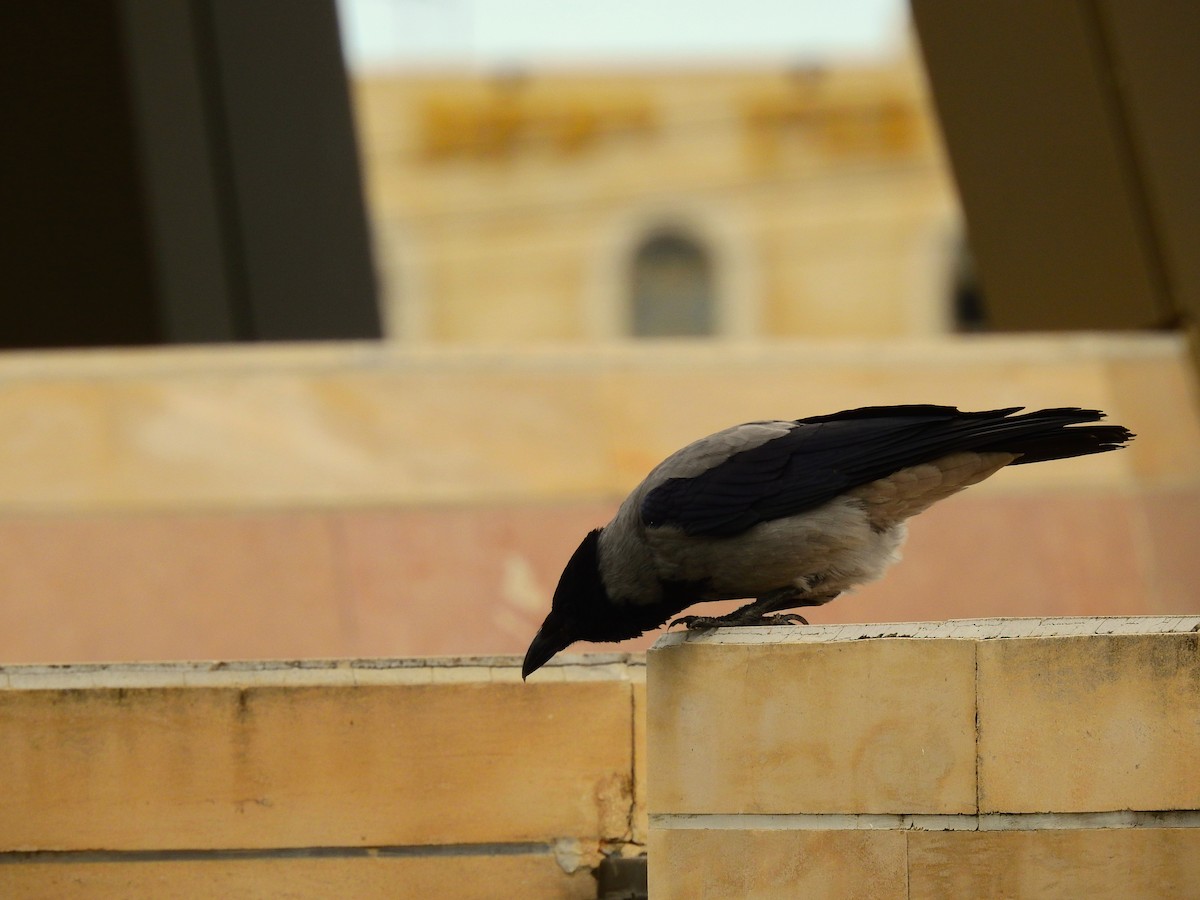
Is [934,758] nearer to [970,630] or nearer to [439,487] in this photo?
[970,630]

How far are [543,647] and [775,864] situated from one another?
1.07 meters

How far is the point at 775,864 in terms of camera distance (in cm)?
381

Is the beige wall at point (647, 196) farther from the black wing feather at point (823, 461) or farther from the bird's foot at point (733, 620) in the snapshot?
the bird's foot at point (733, 620)

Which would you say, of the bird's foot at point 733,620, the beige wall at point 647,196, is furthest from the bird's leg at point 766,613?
the beige wall at point 647,196

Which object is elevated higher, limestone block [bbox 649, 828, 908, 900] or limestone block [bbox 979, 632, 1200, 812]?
limestone block [bbox 979, 632, 1200, 812]

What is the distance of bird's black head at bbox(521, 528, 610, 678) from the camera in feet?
15.0

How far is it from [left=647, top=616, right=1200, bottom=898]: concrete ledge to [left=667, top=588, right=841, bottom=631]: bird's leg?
14.4 inches

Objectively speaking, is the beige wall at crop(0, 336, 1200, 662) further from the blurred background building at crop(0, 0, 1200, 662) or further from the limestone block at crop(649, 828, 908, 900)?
the limestone block at crop(649, 828, 908, 900)

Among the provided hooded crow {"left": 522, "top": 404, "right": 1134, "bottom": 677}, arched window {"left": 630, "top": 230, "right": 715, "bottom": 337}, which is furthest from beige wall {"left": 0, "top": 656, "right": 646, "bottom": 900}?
arched window {"left": 630, "top": 230, "right": 715, "bottom": 337}

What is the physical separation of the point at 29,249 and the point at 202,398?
124 inches

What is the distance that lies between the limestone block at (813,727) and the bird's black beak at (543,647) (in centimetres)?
70

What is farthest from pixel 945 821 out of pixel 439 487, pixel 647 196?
pixel 647 196

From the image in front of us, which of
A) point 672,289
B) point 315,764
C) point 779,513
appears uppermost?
point 779,513

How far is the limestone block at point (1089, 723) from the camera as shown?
3.70m
